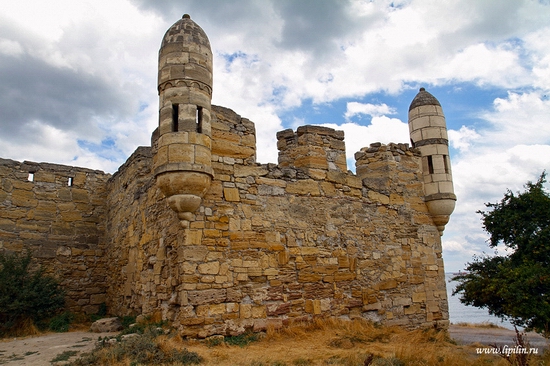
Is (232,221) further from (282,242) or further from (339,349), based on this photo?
(339,349)

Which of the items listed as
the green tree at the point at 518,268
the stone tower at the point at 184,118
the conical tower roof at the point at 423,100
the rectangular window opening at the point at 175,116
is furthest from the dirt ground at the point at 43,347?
the conical tower roof at the point at 423,100

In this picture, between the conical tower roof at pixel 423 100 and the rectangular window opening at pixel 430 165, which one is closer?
the rectangular window opening at pixel 430 165

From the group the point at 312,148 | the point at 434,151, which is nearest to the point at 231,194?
the point at 312,148

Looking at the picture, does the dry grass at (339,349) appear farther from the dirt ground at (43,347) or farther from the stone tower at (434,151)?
the stone tower at (434,151)

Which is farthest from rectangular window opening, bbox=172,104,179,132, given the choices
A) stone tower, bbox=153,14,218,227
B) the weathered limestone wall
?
the weathered limestone wall

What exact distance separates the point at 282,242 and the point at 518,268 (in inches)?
199

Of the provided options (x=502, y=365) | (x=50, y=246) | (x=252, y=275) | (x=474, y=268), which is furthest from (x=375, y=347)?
(x=50, y=246)

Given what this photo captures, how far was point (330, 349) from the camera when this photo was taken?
7.95 m

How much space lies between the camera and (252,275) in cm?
877

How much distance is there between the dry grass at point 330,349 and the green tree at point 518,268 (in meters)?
1.21

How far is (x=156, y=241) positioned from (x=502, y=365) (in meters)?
6.68

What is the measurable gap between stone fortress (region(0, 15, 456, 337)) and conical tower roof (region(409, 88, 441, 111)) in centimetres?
5

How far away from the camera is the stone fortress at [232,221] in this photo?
8.39 metres

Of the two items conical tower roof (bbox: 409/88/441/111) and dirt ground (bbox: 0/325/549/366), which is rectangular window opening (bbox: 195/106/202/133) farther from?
conical tower roof (bbox: 409/88/441/111)
